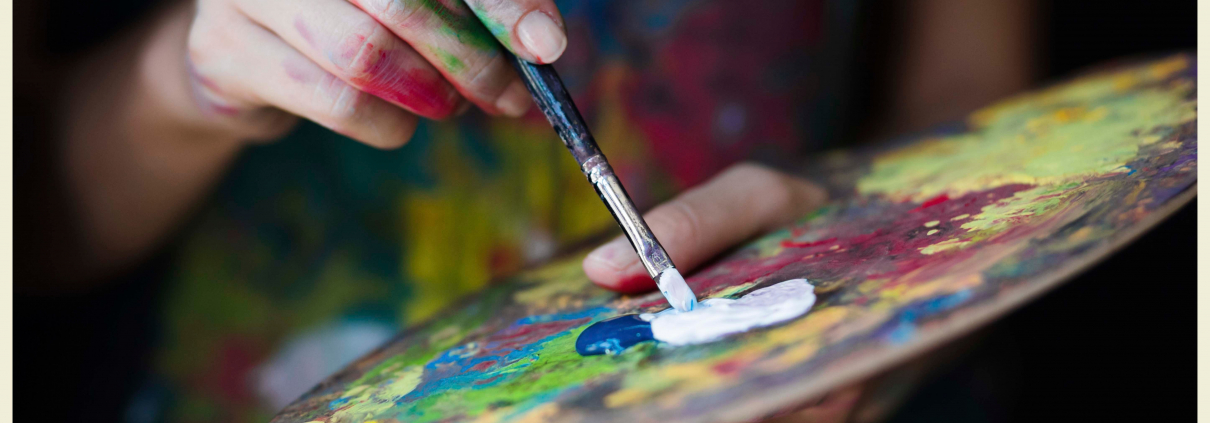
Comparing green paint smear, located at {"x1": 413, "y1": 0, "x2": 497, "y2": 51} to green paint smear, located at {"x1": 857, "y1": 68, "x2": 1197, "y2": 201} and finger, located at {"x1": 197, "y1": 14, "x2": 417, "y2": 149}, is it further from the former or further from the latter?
green paint smear, located at {"x1": 857, "y1": 68, "x2": 1197, "y2": 201}

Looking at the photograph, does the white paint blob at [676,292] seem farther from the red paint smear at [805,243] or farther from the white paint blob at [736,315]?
the red paint smear at [805,243]

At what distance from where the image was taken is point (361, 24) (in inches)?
23.7

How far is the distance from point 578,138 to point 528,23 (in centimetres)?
12

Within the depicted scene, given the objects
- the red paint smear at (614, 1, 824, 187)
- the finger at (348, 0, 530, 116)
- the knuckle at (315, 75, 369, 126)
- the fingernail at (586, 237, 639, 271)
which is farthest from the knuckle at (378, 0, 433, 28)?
the red paint smear at (614, 1, 824, 187)

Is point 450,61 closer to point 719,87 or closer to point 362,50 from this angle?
point 362,50

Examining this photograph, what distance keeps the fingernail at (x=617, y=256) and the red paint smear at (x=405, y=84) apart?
0.78 feet

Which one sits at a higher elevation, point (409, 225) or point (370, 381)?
point (409, 225)

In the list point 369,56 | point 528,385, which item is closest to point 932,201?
point 528,385

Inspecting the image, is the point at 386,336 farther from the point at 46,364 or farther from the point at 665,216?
the point at 665,216

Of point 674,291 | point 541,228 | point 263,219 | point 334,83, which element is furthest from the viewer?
point 541,228

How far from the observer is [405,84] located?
0.66 meters

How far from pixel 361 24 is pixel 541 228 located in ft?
2.27

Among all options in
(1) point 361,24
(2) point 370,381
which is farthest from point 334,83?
(2) point 370,381

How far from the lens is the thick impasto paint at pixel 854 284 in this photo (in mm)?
367
